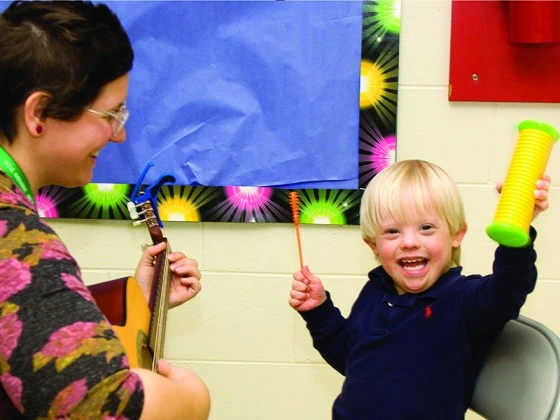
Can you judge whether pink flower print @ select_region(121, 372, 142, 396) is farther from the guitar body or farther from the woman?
the guitar body

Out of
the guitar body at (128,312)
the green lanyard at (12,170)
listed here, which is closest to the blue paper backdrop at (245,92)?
the guitar body at (128,312)

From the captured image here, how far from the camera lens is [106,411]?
2.70ft

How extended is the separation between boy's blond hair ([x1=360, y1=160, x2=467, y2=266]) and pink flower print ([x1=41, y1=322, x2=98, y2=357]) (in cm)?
69

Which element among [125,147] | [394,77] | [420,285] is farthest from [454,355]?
[125,147]

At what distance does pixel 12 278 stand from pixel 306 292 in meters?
0.73

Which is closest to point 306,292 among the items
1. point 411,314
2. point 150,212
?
point 411,314

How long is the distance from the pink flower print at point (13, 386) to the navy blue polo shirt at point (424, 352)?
66 centimetres

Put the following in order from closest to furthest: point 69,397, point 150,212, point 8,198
Answer: point 69,397
point 8,198
point 150,212

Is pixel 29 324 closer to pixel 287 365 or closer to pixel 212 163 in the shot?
pixel 212 163

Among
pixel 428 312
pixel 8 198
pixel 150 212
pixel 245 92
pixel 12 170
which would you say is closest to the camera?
pixel 8 198

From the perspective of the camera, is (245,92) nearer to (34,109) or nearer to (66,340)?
(34,109)

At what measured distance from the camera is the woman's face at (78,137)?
105 cm

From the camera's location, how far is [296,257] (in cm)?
195

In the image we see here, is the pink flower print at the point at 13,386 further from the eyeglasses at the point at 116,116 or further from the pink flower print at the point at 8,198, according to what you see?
the eyeglasses at the point at 116,116
